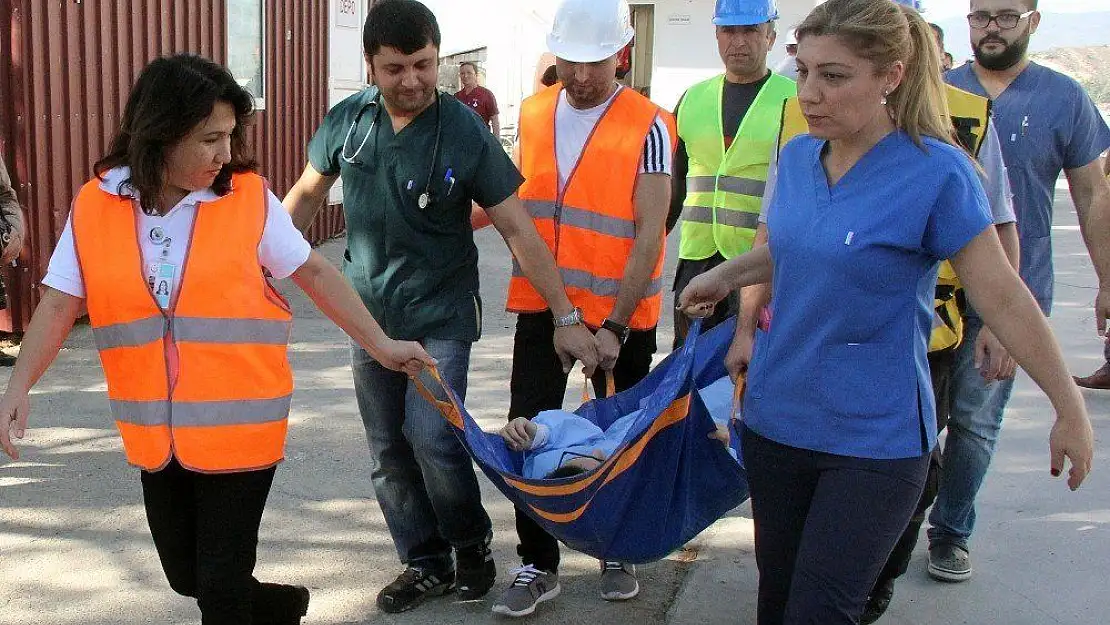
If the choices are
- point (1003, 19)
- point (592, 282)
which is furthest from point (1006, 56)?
point (592, 282)

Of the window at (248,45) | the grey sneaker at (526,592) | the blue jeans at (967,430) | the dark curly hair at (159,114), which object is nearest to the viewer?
the dark curly hair at (159,114)

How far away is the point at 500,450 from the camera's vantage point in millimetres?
3816

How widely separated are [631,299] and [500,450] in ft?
2.20

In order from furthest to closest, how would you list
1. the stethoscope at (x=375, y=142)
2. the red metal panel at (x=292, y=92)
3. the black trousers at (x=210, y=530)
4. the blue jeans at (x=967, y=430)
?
the red metal panel at (x=292, y=92)
the blue jeans at (x=967, y=430)
the stethoscope at (x=375, y=142)
the black trousers at (x=210, y=530)

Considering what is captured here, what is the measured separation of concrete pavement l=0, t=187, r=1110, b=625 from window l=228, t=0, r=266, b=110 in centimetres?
501

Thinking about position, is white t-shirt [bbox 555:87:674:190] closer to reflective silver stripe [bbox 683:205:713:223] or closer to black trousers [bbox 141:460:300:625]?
reflective silver stripe [bbox 683:205:713:223]

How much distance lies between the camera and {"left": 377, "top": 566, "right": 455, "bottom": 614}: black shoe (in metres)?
3.99

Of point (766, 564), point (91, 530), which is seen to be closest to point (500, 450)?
point (766, 564)

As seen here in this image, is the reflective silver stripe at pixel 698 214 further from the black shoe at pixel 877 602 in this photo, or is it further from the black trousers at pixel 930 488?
the black shoe at pixel 877 602

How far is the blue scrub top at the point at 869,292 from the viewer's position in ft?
8.64

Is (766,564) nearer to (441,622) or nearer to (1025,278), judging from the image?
(441,622)

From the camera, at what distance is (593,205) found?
13.4 feet

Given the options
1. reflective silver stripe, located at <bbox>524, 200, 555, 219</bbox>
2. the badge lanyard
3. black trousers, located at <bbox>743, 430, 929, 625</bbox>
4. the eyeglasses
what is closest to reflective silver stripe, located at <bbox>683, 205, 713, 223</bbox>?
reflective silver stripe, located at <bbox>524, 200, 555, 219</bbox>

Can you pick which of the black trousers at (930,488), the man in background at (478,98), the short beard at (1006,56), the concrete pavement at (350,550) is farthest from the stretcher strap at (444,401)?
the man in background at (478,98)
